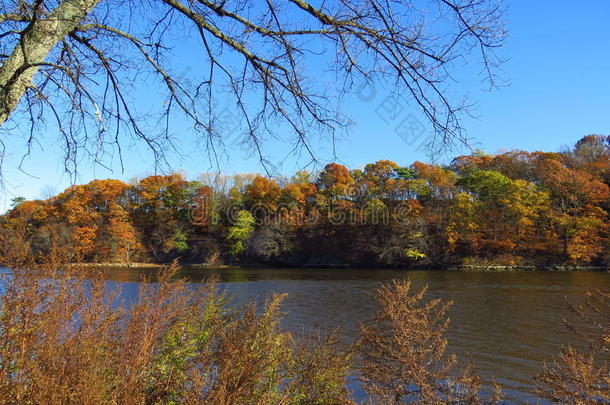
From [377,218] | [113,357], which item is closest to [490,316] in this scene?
[113,357]

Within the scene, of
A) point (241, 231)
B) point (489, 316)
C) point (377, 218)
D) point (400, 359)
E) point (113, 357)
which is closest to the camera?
point (113, 357)

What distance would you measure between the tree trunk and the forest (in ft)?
109

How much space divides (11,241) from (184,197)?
170 feet

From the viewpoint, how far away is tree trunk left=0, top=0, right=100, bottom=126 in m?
2.24

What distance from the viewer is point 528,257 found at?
3766 cm

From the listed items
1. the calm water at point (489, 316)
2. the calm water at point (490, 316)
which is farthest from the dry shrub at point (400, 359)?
the calm water at point (489, 316)

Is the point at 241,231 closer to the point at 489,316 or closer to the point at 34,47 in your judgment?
the point at 489,316

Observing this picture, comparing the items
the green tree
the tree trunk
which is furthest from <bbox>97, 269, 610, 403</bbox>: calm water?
the green tree

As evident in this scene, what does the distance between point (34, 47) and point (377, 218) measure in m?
42.5

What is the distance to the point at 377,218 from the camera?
43688mm

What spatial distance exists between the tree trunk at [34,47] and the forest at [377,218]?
3326 centimetres

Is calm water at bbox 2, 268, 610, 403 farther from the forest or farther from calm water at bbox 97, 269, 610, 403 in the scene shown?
the forest

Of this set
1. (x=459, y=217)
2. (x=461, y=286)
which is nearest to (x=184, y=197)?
(x=459, y=217)

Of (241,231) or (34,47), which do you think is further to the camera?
(241,231)
